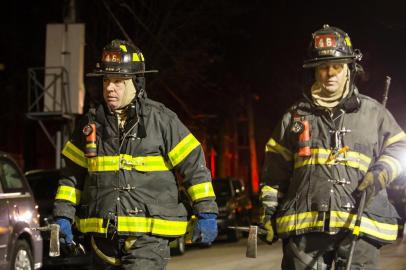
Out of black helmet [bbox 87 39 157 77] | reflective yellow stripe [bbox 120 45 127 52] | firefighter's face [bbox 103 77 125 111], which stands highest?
reflective yellow stripe [bbox 120 45 127 52]

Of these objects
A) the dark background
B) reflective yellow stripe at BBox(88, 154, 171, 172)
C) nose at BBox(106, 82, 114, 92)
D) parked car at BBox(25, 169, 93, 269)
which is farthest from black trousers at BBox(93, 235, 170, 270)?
the dark background

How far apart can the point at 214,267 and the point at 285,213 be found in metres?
8.01

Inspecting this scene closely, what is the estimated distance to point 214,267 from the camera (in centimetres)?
1349

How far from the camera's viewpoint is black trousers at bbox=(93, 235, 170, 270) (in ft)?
19.1

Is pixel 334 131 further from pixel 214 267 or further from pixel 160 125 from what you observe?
pixel 214 267

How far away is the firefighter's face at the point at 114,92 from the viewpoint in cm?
614

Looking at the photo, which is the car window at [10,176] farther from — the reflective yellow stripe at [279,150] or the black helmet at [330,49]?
the black helmet at [330,49]

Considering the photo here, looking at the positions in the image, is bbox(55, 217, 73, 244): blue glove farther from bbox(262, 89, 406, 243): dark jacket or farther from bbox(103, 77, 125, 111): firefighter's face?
bbox(262, 89, 406, 243): dark jacket

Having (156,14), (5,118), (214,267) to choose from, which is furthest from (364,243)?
(5,118)

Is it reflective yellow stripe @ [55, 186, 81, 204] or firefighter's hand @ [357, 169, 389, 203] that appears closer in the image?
firefighter's hand @ [357, 169, 389, 203]

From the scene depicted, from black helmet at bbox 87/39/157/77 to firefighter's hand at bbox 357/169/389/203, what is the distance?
6.28 feet

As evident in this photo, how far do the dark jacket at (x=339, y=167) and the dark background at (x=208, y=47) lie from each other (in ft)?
42.4

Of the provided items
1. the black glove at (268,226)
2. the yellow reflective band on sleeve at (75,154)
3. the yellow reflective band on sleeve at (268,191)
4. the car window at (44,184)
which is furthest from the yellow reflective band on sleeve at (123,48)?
the car window at (44,184)

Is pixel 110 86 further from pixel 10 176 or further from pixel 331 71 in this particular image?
pixel 10 176
